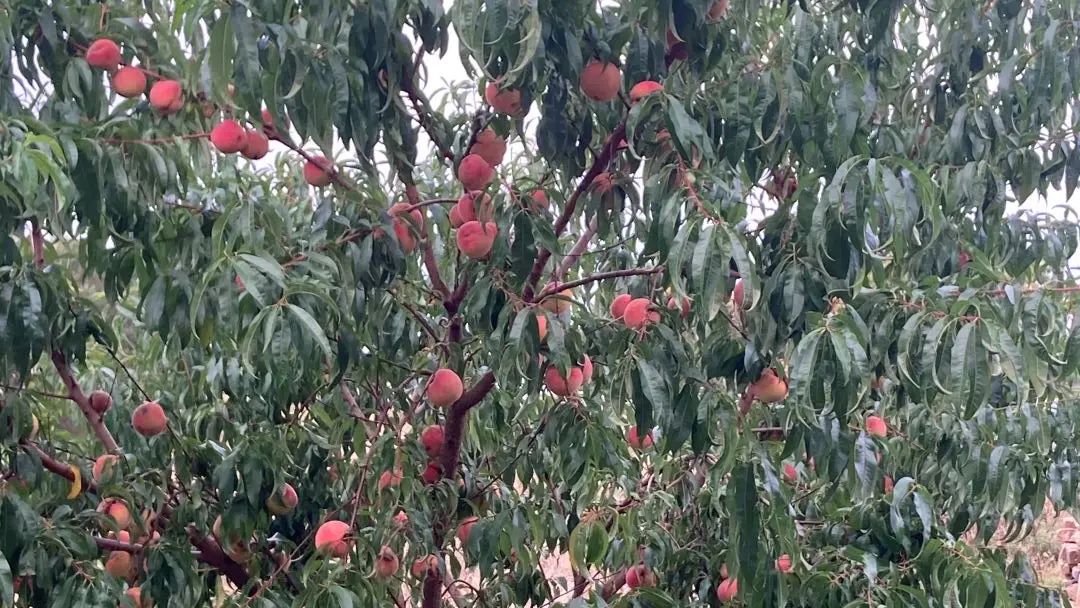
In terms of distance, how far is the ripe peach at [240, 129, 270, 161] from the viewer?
173 cm

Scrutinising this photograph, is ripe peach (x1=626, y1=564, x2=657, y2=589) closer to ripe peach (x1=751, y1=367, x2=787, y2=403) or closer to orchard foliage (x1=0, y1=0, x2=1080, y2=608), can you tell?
orchard foliage (x1=0, y1=0, x2=1080, y2=608)

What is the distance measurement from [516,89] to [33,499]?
3.87 ft

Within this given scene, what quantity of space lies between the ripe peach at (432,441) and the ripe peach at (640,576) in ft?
1.52

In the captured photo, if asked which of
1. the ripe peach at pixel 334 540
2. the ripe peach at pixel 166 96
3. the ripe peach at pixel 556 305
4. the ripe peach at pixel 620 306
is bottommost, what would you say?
the ripe peach at pixel 334 540

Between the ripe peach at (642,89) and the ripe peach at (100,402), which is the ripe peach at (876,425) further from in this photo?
the ripe peach at (100,402)

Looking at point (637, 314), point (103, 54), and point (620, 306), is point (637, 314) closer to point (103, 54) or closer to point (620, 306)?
point (620, 306)

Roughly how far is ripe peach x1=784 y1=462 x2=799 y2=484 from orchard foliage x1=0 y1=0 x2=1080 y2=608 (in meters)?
0.09

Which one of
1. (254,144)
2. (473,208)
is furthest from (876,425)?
(254,144)

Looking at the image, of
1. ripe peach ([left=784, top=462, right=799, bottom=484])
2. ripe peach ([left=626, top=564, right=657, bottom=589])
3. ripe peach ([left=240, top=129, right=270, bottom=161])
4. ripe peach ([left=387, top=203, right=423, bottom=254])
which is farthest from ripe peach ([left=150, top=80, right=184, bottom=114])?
ripe peach ([left=784, top=462, right=799, bottom=484])

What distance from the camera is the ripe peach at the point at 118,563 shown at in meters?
1.98

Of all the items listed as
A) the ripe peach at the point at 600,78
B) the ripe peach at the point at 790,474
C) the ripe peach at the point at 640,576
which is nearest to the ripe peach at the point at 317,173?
the ripe peach at the point at 600,78

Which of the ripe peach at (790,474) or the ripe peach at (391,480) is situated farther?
→ the ripe peach at (790,474)

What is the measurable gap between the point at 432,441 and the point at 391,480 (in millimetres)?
165

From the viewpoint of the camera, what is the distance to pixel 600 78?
4.99ft
